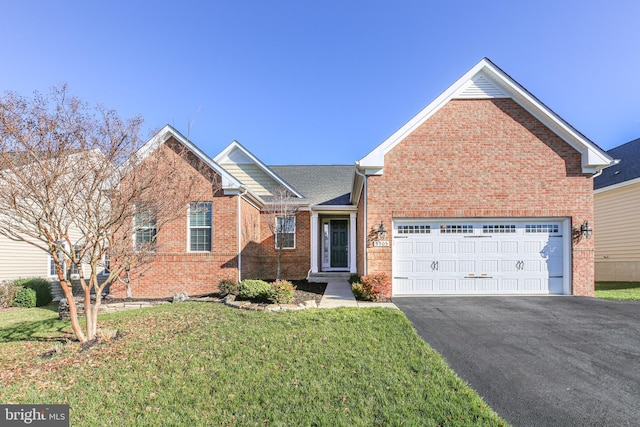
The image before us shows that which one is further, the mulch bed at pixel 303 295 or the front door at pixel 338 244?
the front door at pixel 338 244

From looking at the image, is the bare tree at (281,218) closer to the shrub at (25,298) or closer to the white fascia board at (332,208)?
the white fascia board at (332,208)

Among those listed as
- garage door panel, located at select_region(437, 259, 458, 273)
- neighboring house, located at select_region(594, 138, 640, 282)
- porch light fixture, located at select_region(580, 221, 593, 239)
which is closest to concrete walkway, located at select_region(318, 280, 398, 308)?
garage door panel, located at select_region(437, 259, 458, 273)

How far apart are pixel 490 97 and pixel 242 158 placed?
11455 millimetres

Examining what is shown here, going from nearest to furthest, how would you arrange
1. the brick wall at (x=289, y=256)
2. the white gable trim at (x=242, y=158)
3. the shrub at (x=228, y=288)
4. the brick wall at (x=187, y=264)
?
the shrub at (x=228, y=288) < the brick wall at (x=187, y=264) < the brick wall at (x=289, y=256) < the white gable trim at (x=242, y=158)

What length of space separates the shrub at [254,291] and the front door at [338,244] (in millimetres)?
6935

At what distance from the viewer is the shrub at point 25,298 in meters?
11.7

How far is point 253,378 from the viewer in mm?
4379

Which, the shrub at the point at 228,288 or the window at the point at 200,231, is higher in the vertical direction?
the window at the point at 200,231

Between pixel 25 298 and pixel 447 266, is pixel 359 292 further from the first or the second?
pixel 25 298

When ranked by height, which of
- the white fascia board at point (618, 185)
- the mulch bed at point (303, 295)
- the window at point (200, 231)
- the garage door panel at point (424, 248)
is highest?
the white fascia board at point (618, 185)

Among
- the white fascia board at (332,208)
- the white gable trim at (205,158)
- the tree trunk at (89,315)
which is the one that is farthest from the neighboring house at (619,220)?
the tree trunk at (89,315)

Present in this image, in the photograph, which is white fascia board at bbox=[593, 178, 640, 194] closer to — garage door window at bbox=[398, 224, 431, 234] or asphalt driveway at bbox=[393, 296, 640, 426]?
asphalt driveway at bbox=[393, 296, 640, 426]

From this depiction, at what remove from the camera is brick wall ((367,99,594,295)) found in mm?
10141

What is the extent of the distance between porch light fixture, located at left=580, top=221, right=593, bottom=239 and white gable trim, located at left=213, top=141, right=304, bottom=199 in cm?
1102
